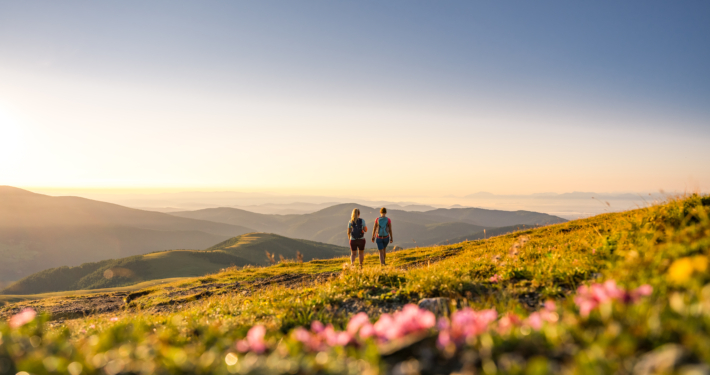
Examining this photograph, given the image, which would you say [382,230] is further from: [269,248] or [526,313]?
[269,248]

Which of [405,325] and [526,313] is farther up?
[405,325]

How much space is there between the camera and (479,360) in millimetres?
2832

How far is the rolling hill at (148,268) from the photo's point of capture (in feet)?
364

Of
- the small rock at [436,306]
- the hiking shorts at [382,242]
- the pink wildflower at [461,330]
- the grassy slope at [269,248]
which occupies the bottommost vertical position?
the grassy slope at [269,248]

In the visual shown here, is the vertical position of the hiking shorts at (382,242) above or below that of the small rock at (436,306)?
below

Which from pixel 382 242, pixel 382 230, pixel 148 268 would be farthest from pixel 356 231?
pixel 148 268

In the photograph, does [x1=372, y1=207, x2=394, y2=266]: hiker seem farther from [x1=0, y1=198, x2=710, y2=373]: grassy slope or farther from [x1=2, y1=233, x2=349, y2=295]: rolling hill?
[x1=2, y1=233, x2=349, y2=295]: rolling hill

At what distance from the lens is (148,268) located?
11181 centimetres

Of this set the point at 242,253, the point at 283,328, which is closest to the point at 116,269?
the point at 242,253

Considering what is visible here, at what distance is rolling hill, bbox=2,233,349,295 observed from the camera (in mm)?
110875

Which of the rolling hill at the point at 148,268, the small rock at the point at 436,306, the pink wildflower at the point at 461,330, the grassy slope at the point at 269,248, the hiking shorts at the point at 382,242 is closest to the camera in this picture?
the pink wildflower at the point at 461,330

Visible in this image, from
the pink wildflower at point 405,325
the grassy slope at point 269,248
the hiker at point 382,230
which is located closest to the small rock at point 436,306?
the pink wildflower at point 405,325

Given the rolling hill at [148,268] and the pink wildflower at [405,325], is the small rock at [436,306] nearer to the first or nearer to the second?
the pink wildflower at [405,325]

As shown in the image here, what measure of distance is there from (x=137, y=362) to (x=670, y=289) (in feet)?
18.2
